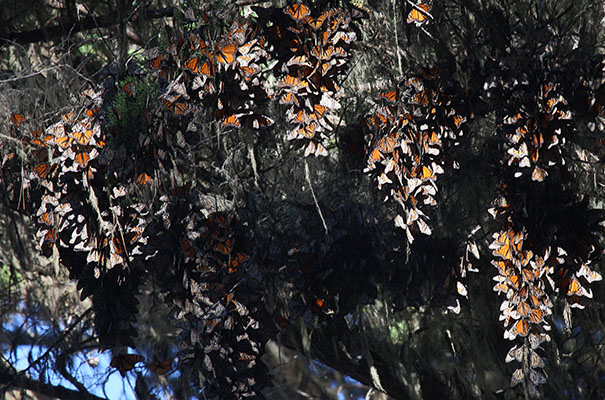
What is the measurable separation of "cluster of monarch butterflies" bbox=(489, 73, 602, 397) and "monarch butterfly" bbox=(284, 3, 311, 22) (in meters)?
0.48

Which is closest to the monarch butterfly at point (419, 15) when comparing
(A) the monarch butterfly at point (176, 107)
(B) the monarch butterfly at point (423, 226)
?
(B) the monarch butterfly at point (423, 226)

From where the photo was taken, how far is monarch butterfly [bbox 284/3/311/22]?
1.73 m

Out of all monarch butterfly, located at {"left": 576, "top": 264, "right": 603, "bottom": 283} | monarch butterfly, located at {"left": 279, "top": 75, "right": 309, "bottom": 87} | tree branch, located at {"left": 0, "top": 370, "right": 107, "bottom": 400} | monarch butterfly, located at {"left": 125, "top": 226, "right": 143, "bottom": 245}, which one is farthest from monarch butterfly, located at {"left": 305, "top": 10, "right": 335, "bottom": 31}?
tree branch, located at {"left": 0, "top": 370, "right": 107, "bottom": 400}

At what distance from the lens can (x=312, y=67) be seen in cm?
172

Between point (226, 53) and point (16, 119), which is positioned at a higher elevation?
point (16, 119)

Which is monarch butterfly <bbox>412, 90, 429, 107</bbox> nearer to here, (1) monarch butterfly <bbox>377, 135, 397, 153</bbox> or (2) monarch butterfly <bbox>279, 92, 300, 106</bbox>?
(1) monarch butterfly <bbox>377, 135, 397, 153</bbox>

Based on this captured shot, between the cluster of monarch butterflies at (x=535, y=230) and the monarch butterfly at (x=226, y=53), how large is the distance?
617 millimetres

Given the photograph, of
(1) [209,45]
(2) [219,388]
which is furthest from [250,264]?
(1) [209,45]

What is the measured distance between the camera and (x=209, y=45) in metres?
1.82

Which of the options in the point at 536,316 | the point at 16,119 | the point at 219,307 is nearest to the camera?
the point at 536,316

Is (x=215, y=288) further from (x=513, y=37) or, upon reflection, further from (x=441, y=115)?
(x=513, y=37)

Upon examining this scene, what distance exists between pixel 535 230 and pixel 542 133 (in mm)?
238

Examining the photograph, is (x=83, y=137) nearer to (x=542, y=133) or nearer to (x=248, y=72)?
(x=248, y=72)

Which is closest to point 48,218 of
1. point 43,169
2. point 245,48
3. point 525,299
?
→ point 43,169
